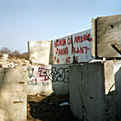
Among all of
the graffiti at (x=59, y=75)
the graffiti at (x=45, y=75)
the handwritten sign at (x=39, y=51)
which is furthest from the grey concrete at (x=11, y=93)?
the handwritten sign at (x=39, y=51)

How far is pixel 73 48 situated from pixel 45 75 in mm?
3749

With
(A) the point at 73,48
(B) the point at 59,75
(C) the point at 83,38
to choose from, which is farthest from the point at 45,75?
(A) the point at 73,48

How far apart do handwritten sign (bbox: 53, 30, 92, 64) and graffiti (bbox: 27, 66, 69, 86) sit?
1853mm

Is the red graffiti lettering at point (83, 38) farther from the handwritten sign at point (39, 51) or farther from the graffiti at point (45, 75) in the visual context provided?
the handwritten sign at point (39, 51)

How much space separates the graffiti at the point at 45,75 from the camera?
32.0 feet

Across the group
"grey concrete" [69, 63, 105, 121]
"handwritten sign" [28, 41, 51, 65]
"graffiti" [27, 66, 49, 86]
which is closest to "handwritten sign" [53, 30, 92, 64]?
"handwritten sign" [28, 41, 51, 65]

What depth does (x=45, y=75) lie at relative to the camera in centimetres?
990

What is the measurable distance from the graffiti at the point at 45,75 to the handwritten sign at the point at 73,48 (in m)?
1.85

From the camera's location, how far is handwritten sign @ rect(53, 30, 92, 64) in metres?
10.8

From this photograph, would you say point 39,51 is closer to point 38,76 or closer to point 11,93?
point 38,76

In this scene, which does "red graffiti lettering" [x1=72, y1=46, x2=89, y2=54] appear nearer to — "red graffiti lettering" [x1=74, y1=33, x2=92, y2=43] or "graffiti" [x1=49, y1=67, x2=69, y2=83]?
"red graffiti lettering" [x1=74, y1=33, x2=92, y2=43]

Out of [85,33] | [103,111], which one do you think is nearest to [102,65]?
[103,111]

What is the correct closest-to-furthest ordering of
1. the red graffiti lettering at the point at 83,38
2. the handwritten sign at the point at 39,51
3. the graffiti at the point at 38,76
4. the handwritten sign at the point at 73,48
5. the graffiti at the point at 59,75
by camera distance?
the graffiti at the point at 38,76 → the graffiti at the point at 59,75 → the red graffiti lettering at the point at 83,38 → the handwritten sign at the point at 73,48 → the handwritten sign at the point at 39,51

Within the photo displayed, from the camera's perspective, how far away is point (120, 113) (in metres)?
3.87
